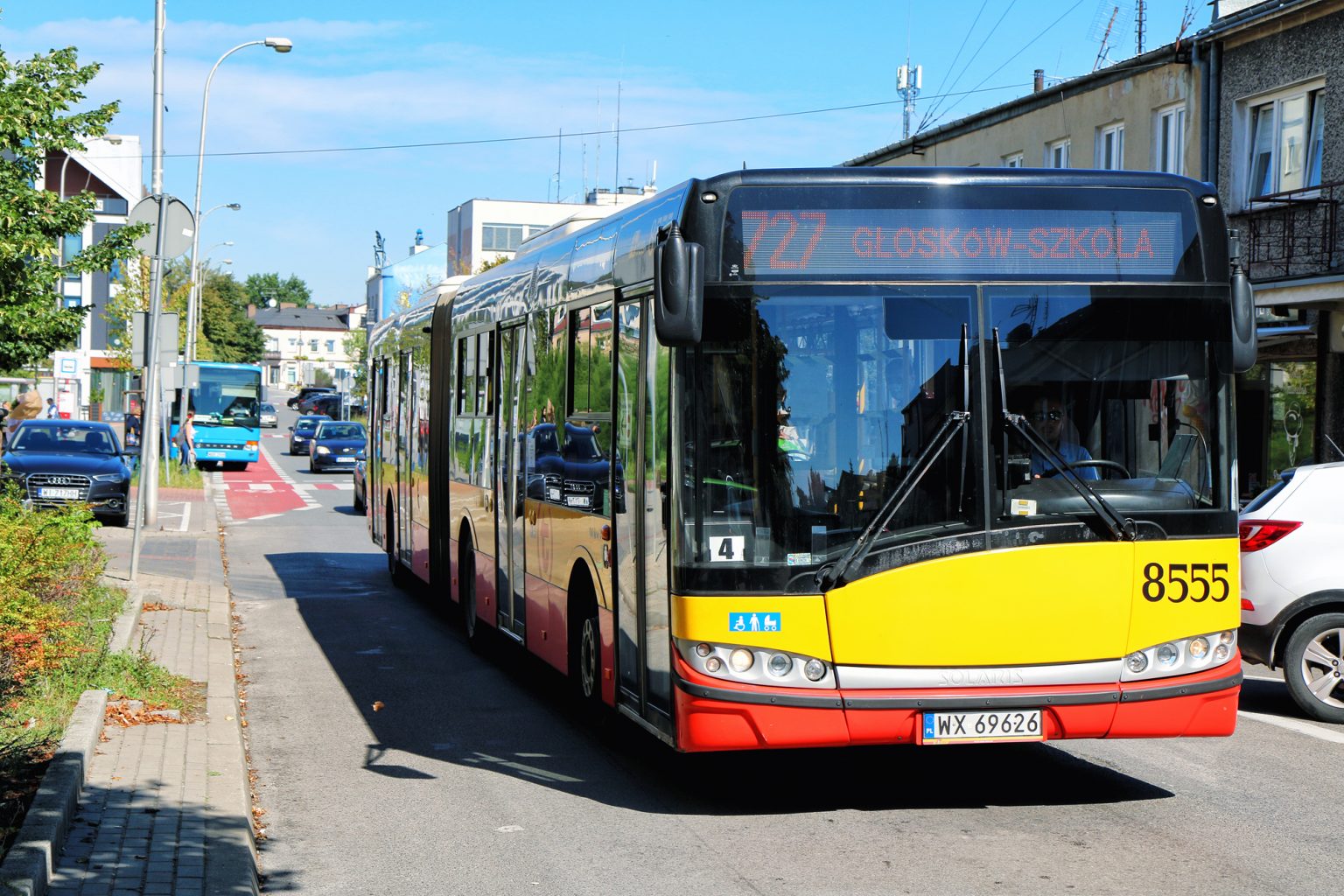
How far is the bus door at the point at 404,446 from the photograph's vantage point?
17078mm

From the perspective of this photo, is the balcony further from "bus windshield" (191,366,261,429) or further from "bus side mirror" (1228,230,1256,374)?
"bus windshield" (191,366,261,429)

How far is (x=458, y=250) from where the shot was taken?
4783 inches

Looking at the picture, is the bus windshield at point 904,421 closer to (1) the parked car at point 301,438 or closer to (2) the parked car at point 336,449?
(2) the parked car at point 336,449

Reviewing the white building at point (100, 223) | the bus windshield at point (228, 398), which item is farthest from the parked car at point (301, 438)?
the bus windshield at point (228, 398)

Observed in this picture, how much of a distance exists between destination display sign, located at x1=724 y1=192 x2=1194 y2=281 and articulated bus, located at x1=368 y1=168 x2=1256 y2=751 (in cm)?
1

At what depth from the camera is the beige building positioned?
24.4 meters

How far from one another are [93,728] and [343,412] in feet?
191

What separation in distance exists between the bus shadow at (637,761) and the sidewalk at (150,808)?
0.92m

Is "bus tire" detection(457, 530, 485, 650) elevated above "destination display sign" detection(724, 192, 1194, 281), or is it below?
below

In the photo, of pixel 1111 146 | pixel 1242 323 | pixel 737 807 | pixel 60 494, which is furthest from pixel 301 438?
pixel 1242 323

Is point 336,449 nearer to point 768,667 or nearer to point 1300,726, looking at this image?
point 1300,726

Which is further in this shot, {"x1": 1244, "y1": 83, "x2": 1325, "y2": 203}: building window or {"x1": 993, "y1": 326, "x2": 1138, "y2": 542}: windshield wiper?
{"x1": 1244, "y1": 83, "x2": 1325, "y2": 203}: building window

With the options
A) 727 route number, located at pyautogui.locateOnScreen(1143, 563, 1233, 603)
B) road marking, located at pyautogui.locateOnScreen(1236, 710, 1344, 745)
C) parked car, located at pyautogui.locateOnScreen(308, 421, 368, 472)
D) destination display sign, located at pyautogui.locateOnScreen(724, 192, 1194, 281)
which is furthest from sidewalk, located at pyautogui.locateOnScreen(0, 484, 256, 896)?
parked car, located at pyautogui.locateOnScreen(308, 421, 368, 472)

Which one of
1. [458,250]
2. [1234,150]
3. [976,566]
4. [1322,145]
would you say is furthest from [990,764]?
[458,250]
